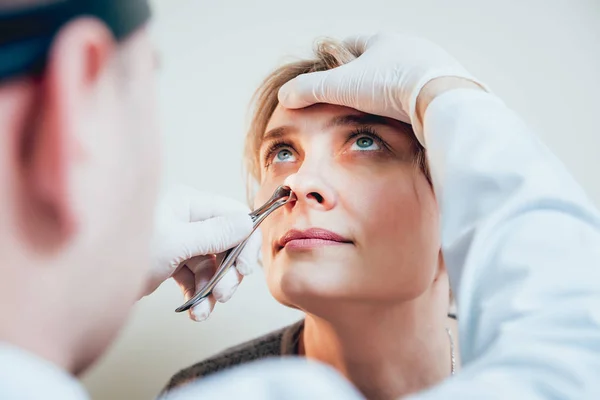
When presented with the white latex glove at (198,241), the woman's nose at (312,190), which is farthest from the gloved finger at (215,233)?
the woman's nose at (312,190)

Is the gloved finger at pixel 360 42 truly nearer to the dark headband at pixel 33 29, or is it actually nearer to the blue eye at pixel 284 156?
the blue eye at pixel 284 156

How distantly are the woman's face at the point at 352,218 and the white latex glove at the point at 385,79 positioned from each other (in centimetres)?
5

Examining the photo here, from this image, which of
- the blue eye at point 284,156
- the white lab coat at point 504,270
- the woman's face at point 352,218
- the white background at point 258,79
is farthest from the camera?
the white background at point 258,79

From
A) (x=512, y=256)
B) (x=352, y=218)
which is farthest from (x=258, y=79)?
(x=512, y=256)

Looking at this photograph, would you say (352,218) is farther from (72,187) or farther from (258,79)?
(72,187)

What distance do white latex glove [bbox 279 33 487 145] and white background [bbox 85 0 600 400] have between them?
0.37 meters

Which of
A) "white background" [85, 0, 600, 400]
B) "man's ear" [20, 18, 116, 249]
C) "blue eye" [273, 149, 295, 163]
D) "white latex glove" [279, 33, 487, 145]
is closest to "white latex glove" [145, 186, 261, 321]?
"blue eye" [273, 149, 295, 163]

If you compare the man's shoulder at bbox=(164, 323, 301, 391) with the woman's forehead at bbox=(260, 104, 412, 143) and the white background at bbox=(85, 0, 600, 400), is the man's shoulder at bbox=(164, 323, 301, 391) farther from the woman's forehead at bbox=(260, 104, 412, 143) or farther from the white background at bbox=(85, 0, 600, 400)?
the woman's forehead at bbox=(260, 104, 412, 143)

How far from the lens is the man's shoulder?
1226mm

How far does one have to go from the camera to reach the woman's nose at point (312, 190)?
102cm

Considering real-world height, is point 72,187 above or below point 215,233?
above

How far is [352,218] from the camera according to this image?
1.03 m

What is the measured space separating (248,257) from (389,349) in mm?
330

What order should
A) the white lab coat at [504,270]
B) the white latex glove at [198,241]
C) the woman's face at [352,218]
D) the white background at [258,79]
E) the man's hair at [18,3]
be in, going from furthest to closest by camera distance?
1. the white background at [258,79]
2. the woman's face at [352,218]
3. the white latex glove at [198,241]
4. the white lab coat at [504,270]
5. the man's hair at [18,3]
